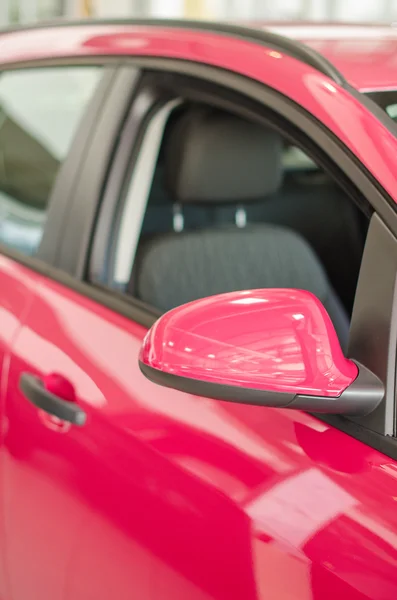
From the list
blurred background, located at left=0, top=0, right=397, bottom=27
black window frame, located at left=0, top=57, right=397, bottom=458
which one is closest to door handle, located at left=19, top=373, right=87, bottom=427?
black window frame, located at left=0, top=57, right=397, bottom=458

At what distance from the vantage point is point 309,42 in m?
1.39

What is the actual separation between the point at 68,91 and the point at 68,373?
96 cm

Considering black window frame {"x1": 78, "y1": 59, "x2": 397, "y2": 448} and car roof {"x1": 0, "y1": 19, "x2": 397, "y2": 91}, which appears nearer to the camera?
black window frame {"x1": 78, "y1": 59, "x2": 397, "y2": 448}

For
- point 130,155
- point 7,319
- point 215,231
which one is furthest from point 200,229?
point 7,319

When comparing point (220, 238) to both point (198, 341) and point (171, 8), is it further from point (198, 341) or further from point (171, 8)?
point (171, 8)

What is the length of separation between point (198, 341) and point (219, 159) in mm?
775

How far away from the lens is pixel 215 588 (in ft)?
3.46

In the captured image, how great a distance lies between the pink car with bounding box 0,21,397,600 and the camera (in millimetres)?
970

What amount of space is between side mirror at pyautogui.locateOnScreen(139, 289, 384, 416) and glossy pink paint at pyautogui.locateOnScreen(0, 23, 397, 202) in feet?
0.71

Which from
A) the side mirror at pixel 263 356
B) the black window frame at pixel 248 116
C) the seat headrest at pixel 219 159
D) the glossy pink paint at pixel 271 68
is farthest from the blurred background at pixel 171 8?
the side mirror at pixel 263 356

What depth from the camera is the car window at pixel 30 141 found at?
197 centimetres

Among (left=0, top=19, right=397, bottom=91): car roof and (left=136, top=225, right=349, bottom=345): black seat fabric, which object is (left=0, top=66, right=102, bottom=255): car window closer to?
(left=0, top=19, right=397, bottom=91): car roof

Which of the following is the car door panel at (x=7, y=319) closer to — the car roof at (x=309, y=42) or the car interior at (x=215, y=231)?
the car interior at (x=215, y=231)

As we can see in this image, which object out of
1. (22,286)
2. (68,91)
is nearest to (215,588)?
(22,286)
